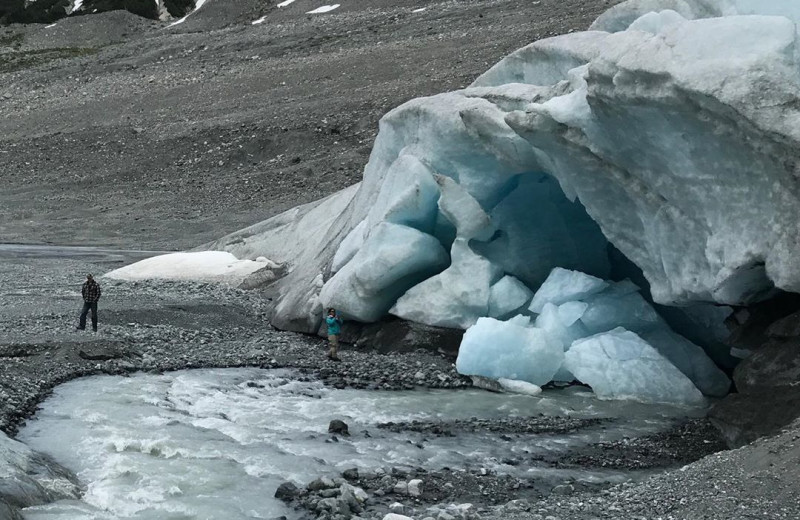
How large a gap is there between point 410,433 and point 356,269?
5.25 meters

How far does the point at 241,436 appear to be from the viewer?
1230cm

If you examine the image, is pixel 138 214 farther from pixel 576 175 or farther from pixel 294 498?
pixel 294 498

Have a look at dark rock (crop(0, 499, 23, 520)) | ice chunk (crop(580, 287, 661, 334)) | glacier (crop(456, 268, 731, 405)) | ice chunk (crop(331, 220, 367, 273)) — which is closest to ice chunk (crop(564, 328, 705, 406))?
glacier (crop(456, 268, 731, 405))

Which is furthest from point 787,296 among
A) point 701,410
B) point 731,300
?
point 701,410

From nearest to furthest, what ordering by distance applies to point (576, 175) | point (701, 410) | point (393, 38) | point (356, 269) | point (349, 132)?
point (701, 410), point (576, 175), point (356, 269), point (349, 132), point (393, 38)

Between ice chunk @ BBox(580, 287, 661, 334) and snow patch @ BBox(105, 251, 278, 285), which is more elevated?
ice chunk @ BBox(580, 287, 661, 334)

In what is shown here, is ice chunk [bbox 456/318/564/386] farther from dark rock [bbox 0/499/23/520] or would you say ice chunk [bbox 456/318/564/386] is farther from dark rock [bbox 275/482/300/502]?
dark rock [bbox 0/499/23/520]

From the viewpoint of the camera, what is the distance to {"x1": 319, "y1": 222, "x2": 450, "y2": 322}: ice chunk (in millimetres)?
17094

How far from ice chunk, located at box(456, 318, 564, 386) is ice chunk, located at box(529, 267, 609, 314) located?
105cm

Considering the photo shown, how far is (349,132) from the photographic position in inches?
1700

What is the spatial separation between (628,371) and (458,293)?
3142 mm

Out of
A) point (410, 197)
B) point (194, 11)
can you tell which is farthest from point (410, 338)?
point (194, 11)

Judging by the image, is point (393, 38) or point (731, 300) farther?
point (393, 38)

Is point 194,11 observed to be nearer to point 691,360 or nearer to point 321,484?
point 691,360
